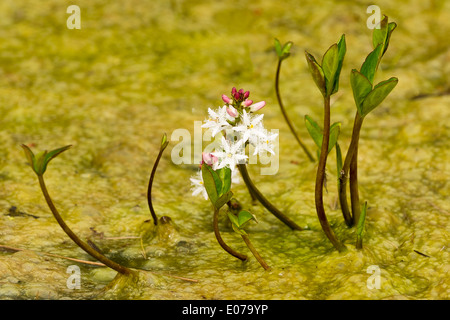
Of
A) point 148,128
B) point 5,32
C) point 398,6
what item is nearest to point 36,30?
point 5,32

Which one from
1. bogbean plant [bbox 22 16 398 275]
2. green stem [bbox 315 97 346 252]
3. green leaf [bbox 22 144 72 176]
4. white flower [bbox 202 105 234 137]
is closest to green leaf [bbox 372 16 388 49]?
bogbean plant [bbox 22 16 398 275]

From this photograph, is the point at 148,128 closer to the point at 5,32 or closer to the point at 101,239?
the point at 101,239

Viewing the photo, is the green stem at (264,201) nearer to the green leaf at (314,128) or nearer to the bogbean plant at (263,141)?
the bogbean plant at (263,141)

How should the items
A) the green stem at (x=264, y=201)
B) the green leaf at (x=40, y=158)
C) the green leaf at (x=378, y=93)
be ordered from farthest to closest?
1. the green stem at (x=264, y=201)
2. the green leaf at (x=378, y=93)
3. the green leaf at (x=40, y=158)

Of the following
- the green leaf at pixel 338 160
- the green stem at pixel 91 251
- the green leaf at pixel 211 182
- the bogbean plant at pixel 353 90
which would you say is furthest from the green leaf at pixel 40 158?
the green leaf at pixel 338 160

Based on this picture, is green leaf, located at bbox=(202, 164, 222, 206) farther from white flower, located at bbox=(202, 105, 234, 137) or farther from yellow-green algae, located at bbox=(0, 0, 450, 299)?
yellow-green algae, located at bbox=(0, 0, 450, 299)
